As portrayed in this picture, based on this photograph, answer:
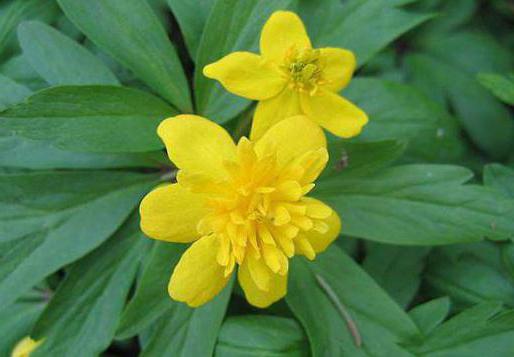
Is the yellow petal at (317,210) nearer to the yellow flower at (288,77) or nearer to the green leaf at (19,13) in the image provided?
the yellow flower at (288,77)

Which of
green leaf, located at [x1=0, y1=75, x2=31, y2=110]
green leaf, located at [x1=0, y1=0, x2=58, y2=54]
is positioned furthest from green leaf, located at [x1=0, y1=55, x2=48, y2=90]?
green leaf, located at [x1=0, y1=75, x2=31, y2=110]

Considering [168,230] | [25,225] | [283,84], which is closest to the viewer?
[168,230]

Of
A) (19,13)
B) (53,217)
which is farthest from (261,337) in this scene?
(19,13)

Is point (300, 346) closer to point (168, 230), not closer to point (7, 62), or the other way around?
point (168, 230)

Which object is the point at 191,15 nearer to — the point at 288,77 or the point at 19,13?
the point at 288,77

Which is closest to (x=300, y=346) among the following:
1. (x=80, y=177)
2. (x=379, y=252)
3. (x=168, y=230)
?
(x=379, y=252)
